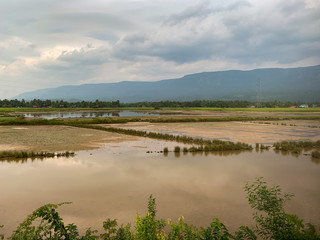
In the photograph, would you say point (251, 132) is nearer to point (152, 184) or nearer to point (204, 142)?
point (204, 142)

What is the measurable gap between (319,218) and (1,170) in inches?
613

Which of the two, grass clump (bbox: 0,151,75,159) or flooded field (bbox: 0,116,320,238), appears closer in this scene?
flooded field (bbox: 0,116,320,238)

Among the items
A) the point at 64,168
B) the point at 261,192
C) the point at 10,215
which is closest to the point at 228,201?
the point at 261,192

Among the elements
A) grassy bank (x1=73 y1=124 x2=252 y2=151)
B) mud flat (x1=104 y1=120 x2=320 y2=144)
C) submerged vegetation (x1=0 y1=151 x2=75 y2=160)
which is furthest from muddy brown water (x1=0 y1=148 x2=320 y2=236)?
mud flat (x1=104 y1=120 x2=320 y2=144)

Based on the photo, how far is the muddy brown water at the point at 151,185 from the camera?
26.5ft

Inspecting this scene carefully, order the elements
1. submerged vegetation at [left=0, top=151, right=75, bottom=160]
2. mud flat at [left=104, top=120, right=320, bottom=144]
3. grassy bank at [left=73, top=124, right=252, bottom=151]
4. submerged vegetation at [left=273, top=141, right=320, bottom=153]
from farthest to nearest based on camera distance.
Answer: mud flat at [left=104, top=120, right=320, bottom=144] → grassy bank at [left=73, top=124, right=252, bottom=151] → submerged vegetation at [left=273, top=141, right=320, bottom=153] → submerged vegetation at [left=0, top=151, right=75, bottom=160]

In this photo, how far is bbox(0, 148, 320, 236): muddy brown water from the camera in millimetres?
8062

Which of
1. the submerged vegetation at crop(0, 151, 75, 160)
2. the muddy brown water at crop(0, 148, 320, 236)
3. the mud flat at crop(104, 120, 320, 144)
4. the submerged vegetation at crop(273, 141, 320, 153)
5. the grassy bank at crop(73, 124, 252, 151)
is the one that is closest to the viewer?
the muddy brown water at crop(0, 148, 320, 236)

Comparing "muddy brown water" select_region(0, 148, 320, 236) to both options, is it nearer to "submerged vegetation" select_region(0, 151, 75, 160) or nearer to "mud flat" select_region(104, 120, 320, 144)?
"submerged vegetation" select_region(0, 151, 75, 160)

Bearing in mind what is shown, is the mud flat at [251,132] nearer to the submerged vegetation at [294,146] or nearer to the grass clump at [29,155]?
the submerged vegetation at [294,146]

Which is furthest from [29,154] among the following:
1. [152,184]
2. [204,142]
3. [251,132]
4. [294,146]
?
[251,132]

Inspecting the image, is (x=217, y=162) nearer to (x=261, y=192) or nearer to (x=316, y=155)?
(x=316, y=155)

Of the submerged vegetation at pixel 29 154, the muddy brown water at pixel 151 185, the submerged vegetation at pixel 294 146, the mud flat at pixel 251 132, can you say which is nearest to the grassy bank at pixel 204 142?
the submerged vegetation at pixel 294 146

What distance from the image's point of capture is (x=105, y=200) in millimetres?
9188
